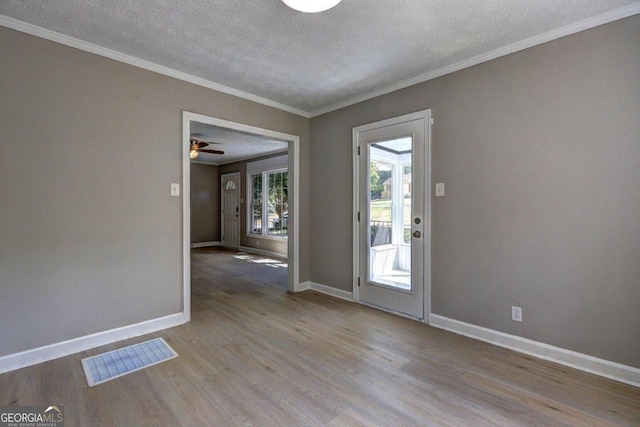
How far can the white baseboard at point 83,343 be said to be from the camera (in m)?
2.18

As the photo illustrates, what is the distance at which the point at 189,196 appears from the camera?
3.13 meters

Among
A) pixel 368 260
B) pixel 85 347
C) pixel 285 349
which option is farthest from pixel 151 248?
pixel 368 260

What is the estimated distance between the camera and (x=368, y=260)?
3.59 metres

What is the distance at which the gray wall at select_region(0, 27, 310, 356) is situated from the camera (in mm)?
2197

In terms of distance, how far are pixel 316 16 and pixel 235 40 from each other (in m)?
0.73

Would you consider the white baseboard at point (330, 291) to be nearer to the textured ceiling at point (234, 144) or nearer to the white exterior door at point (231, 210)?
the textured ceiling at point (234, 144)

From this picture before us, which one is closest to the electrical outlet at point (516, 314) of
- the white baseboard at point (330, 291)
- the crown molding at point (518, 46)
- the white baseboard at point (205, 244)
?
the white baseboard at point (330, 291)

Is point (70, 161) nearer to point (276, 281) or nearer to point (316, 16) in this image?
point (316, 16)

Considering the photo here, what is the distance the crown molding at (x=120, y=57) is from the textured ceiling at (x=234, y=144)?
1.08 m

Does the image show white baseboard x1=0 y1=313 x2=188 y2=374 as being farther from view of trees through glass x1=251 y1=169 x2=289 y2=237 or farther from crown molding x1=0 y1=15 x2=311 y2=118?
view of trees through glass x1=251 y1=169 x2=289 y2=237

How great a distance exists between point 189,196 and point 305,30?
6.42 ft

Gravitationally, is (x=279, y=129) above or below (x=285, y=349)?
above

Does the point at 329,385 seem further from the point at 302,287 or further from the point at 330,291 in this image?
the point at 302,287

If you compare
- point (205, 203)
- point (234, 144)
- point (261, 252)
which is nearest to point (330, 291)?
point (261, 252)
